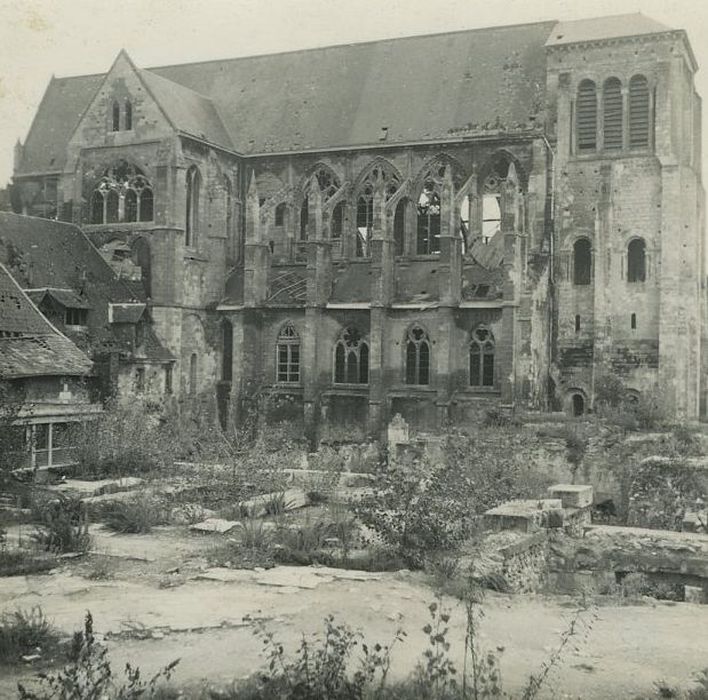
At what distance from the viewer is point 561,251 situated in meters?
38.5

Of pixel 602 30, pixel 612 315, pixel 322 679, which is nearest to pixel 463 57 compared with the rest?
pixel 602 30

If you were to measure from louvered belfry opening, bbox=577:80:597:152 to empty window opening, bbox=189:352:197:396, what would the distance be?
18.3 m

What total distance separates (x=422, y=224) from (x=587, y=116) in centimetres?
818

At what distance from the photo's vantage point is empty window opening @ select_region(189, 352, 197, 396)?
40625 mm

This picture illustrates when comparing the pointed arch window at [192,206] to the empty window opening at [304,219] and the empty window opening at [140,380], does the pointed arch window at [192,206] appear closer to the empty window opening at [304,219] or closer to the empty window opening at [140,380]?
the empty window opening at [304,219]

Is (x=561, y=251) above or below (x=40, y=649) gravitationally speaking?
above

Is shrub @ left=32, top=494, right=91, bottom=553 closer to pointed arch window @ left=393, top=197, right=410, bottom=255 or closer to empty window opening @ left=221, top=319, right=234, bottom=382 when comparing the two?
empty window opening @ left=221, top=319, right=234, bottom=382

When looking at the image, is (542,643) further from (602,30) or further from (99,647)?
(602,30)

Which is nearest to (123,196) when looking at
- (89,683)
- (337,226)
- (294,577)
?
(337,226)

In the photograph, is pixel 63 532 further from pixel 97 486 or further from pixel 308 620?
pixel 97 486

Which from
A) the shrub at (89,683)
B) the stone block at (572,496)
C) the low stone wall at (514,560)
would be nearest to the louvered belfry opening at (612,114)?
the stone block at (572,496)

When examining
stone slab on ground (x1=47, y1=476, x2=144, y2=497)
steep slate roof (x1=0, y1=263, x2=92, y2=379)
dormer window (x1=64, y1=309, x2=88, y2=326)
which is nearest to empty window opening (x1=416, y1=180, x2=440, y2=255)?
dormer window (x1=64, y1=309, x2=88, y2=326)

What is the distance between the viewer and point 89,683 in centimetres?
837

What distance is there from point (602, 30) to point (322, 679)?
36.2m
